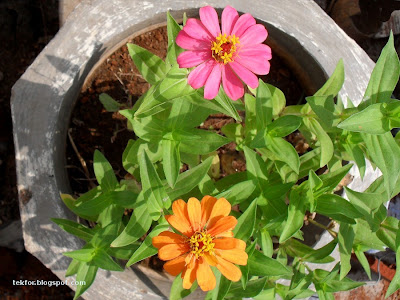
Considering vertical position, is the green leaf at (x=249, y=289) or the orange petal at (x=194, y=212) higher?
the orange petal at (x=194, y=212)

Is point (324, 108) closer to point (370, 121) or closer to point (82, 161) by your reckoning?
point (370, 121)

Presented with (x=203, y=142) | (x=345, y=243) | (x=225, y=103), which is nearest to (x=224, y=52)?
(x=225, y=103)

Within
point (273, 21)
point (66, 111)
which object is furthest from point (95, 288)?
point (273, 21)

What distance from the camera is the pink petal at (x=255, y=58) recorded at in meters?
0.85

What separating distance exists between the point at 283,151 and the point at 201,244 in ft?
1.08

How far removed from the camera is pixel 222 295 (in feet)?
3.06

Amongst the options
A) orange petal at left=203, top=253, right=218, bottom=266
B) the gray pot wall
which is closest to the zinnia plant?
orange petal at left=203, top=253, right=218, bottom=266

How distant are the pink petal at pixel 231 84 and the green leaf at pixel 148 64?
262 mm

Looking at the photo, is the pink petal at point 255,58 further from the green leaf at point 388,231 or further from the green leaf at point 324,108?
the green leaf at point 388,231

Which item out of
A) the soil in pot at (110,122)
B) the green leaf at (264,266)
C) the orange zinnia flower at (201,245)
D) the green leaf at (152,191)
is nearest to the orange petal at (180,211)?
the orange zinnia flower at (201,245)

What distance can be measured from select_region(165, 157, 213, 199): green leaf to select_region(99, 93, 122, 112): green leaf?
0.44 m

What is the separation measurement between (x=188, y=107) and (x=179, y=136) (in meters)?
0.07

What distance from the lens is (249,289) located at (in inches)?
40.2

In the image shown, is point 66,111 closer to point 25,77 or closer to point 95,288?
point 25,77
